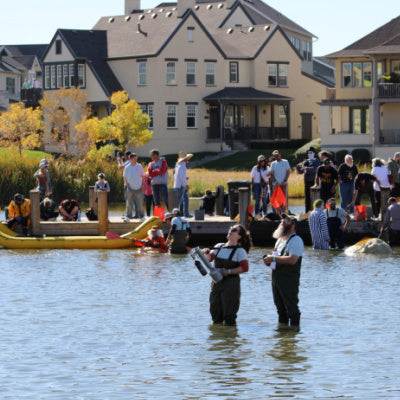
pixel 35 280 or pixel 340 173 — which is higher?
pixel 340 173

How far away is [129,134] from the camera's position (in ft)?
233

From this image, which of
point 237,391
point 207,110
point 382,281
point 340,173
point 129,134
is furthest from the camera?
point 207,110

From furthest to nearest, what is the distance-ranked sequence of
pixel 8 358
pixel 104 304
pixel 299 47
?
pixel 299 47
pixel 104 304
pixel 8 358

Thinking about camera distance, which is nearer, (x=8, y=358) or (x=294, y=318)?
(x=8, y=358)

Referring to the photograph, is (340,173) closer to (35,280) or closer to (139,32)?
(35,280)

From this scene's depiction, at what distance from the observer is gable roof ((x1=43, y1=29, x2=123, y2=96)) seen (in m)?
76.5

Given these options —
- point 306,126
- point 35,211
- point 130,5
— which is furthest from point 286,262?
point 130,5

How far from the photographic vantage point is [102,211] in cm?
3078

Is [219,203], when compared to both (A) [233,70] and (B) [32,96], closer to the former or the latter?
(A) [233,70]

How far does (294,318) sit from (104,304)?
18.0 feet

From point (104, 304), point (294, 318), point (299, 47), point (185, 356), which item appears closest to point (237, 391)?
point (185, 356)

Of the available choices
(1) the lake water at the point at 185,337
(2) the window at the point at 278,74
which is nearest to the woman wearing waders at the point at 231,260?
(1) the lake water at the point at 185,337

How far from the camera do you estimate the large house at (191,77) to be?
7644cm

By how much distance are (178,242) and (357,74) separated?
39692 mm
